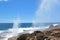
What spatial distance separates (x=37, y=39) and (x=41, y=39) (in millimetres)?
221

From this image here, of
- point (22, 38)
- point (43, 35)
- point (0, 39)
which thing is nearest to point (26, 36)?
point (22, 38)

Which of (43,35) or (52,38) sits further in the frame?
(43,35)

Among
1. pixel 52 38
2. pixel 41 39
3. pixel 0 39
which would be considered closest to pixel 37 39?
pixel 41 39

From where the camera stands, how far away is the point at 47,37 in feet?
31.4

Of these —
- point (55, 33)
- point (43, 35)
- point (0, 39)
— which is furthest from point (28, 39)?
point (0, 39)

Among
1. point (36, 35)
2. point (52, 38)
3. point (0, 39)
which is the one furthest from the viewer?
point (0, 39)

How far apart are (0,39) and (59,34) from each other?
26.1 feet

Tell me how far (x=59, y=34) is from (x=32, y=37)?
1463 mm

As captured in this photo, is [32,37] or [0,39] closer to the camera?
[32,37]

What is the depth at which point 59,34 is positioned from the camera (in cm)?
980

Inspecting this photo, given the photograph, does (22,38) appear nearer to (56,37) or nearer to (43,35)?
(43,35)

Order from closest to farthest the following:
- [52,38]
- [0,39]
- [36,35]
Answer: [52,38]
[36,35]
[0,39]

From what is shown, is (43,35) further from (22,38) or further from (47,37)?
(22,38)

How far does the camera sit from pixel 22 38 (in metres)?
10.5
